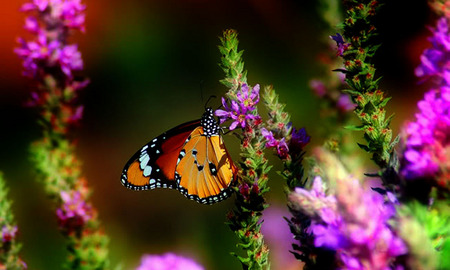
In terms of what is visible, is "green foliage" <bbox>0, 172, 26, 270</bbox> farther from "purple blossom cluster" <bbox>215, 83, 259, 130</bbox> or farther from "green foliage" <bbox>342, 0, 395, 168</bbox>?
"green foliage" <bbox>342, 0, 395, 168</bbox>

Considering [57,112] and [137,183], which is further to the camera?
[137,183]

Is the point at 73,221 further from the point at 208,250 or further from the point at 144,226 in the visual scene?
the point at 144,226

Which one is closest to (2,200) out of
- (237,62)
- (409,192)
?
(237,62)

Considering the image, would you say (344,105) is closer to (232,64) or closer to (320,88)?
(320,88)

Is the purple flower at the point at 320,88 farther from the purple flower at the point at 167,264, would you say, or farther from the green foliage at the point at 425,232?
the purple flower at the point at 167,264

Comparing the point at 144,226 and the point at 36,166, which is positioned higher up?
the point at 144,226

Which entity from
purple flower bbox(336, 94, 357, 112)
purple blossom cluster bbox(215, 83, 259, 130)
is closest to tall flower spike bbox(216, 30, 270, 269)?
purple blossom cluster bbox(215, 83, 259, 130)
